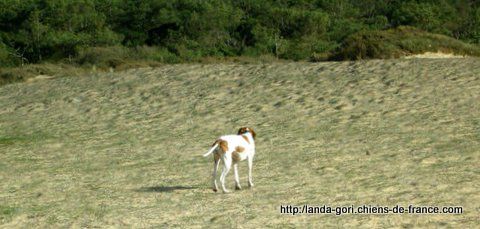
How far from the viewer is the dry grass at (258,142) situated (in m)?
12.0

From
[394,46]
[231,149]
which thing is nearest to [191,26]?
[394,46]

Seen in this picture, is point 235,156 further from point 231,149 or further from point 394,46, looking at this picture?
point 394,46

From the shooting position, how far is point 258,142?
18094 mm

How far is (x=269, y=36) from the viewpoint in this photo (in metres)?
57.3

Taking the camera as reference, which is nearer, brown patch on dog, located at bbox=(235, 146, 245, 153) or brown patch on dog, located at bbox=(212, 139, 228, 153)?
brown patch on dog, located at bbox=(212, 139, 228, 153)

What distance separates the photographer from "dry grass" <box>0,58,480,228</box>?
1202 cm

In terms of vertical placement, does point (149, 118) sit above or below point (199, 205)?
below

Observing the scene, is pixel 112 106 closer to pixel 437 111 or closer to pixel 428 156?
pixel 437 111

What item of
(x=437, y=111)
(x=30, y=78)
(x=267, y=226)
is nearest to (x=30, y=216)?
(x=267, y=226)

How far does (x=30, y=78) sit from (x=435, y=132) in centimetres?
2094

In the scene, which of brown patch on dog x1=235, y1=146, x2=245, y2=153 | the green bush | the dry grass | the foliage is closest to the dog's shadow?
the dry grass

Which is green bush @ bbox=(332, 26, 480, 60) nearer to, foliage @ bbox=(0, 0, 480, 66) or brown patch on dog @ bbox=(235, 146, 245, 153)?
foliage @ bbox=(0, 0, 480, 66)

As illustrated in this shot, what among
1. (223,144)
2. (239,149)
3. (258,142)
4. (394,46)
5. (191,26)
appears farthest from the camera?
(191,26)

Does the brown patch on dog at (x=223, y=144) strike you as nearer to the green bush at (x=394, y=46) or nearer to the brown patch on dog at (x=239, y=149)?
the brown patch on dog at (x=239, y=149)
